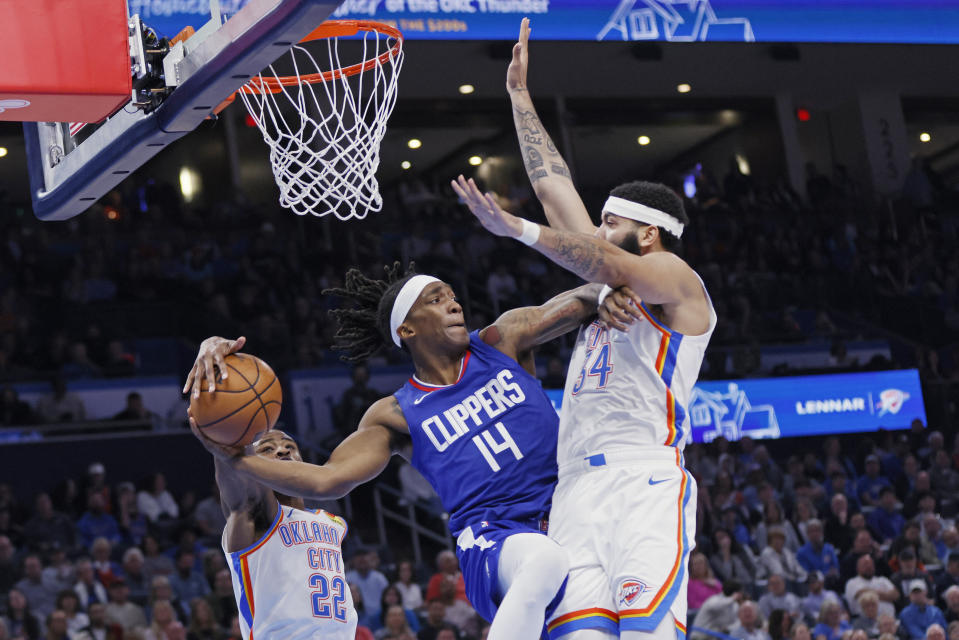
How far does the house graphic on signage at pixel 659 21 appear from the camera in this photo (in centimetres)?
1138

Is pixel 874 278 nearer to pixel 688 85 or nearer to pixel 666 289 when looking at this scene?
pixel 688 85

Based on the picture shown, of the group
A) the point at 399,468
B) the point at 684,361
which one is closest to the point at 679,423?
the point at 684,361

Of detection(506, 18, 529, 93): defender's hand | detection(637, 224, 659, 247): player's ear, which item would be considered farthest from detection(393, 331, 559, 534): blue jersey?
detection(506, 18, 529, 93): defender's hand

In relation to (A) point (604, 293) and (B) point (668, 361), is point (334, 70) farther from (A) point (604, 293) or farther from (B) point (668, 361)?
(B) point (668, 361)

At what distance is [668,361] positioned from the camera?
4.17 meters

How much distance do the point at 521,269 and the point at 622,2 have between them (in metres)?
5.16

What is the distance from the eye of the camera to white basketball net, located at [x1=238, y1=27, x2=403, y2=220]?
5555 mm

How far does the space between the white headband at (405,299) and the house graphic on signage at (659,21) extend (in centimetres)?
742

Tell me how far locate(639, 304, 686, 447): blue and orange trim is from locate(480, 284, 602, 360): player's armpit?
33cm

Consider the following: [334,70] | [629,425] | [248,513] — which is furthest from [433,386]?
[334,70]

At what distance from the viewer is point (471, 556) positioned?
415 centimetres

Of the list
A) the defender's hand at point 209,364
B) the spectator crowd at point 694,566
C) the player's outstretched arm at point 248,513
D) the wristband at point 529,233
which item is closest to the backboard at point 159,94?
the defender's hand at point 209,364

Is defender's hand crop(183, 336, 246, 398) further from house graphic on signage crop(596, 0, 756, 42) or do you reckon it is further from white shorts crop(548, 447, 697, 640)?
house graphic on signage crop(596, 0, 756, 42)

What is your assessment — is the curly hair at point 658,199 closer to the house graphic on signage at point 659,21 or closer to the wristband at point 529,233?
the wristband at point 529,233
